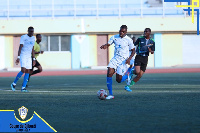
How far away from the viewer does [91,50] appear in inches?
1976

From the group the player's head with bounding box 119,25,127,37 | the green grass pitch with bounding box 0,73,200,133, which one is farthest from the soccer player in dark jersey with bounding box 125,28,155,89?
the green grass pitch with bounding box 0,73,200,133

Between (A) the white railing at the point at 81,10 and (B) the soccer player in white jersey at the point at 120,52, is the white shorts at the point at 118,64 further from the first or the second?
(A) the white railing at the point at 81,10

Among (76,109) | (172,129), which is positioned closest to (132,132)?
(172,129)

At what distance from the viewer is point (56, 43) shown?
5075 centimetres

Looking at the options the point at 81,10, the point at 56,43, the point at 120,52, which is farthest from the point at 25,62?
the point at 56,43

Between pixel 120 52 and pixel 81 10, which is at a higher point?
pixel 81 10

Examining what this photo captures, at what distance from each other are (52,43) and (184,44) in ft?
39.0

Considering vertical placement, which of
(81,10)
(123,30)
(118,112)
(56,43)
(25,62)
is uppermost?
(81,10)

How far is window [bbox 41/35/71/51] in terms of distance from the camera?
50.5m

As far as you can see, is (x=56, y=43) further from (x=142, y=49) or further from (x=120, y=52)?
(x=120, y=52)

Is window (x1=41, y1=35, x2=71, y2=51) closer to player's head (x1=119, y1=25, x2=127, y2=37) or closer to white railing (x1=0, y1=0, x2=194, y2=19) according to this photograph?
white railing (x1=0, y1=0, x2=194, y2=19)

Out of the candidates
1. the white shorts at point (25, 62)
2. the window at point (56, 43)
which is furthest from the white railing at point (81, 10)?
the white shorts at point (25, 62)

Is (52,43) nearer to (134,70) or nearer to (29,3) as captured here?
(29,3)

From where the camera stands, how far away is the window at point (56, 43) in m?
50.5
